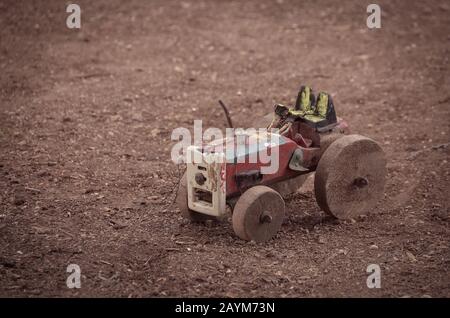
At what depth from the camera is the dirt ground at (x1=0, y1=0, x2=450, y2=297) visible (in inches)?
192

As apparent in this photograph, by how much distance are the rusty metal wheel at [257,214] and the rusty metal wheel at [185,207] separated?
0.46 m

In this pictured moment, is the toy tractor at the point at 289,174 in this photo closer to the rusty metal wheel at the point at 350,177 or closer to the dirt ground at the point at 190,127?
the rusty metal wheel at the point at 350,177

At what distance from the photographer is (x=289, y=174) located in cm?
553

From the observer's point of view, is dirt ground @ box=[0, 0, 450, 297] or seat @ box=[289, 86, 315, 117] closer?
dirt ground @ box=[0, 0, 450, 297]

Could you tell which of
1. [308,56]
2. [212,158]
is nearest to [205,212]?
[212,158]

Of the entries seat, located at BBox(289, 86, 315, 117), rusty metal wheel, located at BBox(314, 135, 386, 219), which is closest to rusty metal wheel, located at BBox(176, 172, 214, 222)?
rusty metal wheel, located at BBox(314, 135, 386, 219)

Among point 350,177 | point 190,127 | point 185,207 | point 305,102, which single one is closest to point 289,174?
point 350,177

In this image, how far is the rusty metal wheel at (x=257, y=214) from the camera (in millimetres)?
5086

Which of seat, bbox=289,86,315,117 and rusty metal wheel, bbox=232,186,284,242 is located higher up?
seat, bbox=289,86,315,117

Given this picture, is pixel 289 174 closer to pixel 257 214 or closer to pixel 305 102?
pixel 257 214

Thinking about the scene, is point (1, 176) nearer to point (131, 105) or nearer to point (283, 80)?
point (131, 105)

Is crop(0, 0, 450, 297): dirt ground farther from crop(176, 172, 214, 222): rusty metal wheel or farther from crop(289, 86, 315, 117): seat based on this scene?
crop(289, 86, 315, 117): seat

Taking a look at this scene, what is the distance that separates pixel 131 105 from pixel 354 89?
9.58 feet

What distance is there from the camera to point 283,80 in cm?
884
